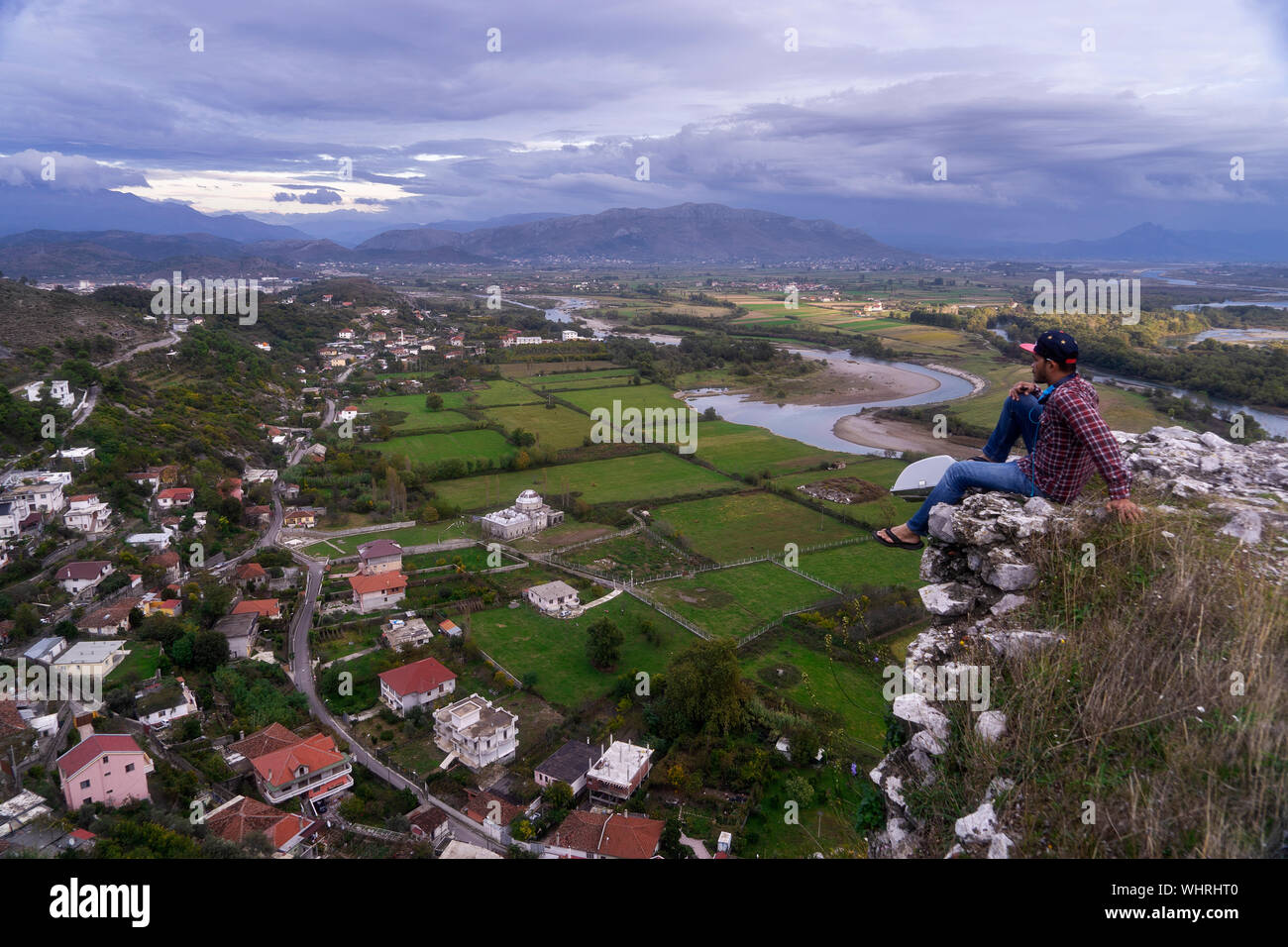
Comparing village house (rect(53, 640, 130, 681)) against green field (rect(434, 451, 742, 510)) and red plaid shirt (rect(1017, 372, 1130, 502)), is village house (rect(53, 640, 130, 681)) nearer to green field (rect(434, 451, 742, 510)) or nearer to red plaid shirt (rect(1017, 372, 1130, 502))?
green field (rect(434, 451, 742, 510))

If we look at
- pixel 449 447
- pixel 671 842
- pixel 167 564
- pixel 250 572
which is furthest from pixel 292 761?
pixel 449 447

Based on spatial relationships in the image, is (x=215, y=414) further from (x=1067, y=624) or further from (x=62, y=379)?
(x=1067, y=624)

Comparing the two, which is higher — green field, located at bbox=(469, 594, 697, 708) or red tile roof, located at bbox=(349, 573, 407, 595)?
red tile roof, located at bbox=(349, 573, 407, 595)

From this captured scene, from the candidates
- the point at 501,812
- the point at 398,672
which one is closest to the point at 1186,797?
the point at 501,812

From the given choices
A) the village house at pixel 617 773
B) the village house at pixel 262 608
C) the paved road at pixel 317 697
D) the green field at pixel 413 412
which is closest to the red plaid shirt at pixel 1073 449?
the village house at pixel 617 773

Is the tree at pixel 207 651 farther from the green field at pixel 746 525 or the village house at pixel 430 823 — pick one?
the green field at pixel 746 525

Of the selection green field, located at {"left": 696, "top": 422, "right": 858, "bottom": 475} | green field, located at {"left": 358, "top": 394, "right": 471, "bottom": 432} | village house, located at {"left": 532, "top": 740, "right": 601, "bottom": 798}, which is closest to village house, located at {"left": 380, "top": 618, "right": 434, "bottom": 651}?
village house, located at {"left": 532, "top": 740, "right": 601, "bottom": 798}

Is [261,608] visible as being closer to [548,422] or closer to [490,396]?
[548,422]
